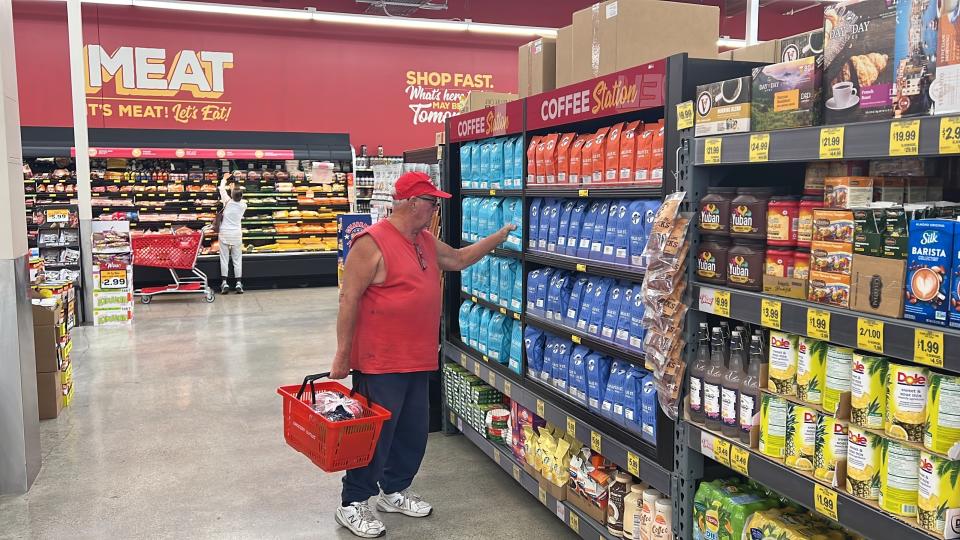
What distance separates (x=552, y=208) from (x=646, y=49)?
35.3 inches

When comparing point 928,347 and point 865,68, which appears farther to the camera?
point 865,68

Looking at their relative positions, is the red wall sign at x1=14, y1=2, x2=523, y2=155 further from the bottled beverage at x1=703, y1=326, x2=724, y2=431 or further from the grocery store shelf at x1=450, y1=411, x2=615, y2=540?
the bottled beverage at x1=703, y1=326, x2=724, y2=431

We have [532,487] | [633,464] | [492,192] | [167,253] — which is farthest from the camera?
[167,253]

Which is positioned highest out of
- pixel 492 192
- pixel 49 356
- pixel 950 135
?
pixel 950 135

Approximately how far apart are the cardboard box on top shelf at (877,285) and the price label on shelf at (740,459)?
24.5 inches


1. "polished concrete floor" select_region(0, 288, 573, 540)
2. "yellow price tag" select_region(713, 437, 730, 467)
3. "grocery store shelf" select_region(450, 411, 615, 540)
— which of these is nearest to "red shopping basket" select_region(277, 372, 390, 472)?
"polished concrete floor" select_region(0, 288, 573, 540)

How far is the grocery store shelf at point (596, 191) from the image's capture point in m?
3.00

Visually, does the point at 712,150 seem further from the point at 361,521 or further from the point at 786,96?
the point at 361,521

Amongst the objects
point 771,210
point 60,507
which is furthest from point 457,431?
point 771,210

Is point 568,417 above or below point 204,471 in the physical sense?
above

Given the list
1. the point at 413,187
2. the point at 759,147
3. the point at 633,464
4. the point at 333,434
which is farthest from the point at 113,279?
the point at 759,147

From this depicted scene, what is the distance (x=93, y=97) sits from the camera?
44.9ft

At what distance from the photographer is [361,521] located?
3689 millimetres

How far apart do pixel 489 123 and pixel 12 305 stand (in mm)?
2761
